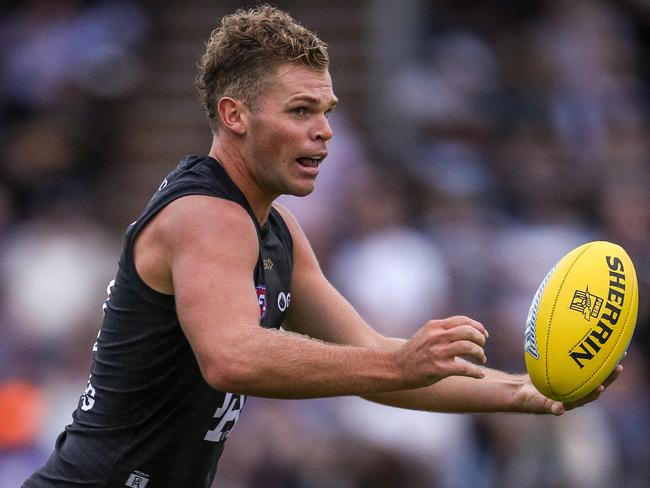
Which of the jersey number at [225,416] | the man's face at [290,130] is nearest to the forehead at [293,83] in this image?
the man's face at [290,130]

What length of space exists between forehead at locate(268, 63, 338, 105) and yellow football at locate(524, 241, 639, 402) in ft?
3.92

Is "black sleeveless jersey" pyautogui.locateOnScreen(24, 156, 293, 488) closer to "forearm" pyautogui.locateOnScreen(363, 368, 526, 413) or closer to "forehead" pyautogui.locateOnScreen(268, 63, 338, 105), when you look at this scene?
"forehead" pyautogui.locateOnScreen(268, 63, 338, 105)

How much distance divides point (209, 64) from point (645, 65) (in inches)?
303

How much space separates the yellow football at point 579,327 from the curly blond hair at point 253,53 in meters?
1.29

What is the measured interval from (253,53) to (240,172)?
465 millimetres

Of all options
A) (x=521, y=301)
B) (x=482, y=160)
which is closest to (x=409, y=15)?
(x=482, y=160)

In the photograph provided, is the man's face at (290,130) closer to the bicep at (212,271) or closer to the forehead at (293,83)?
the forehead at (293,83)

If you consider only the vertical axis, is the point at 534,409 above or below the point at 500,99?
below

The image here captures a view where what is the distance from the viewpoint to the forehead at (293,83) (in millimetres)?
4910

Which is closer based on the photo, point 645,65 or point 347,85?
point 645,65

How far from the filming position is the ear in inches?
196

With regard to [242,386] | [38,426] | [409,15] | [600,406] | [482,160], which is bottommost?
[38,426]

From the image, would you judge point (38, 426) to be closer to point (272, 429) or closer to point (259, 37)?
point (272, 429)

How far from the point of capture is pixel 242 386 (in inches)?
167
